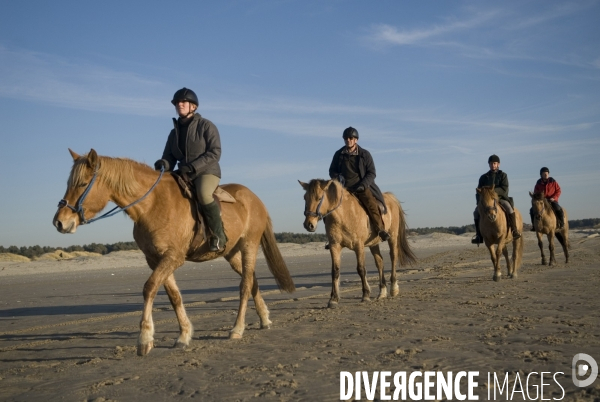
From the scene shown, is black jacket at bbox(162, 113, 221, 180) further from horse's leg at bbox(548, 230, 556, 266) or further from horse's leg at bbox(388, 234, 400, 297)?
horse's leg at bbox(548, 230, 556, 266)

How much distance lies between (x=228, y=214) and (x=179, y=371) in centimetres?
255

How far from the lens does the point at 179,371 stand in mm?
5785

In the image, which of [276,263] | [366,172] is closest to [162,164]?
[276,263]

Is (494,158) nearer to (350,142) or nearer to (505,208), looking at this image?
(505,208)

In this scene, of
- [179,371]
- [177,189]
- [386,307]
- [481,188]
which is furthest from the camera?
[481,188]

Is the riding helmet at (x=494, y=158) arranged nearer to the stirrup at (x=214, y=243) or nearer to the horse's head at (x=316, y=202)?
the horse's head at (x=316, y=202)

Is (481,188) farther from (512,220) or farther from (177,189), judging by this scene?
(177,189)

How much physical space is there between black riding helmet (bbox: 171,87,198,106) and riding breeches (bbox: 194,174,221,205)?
1.03 metres

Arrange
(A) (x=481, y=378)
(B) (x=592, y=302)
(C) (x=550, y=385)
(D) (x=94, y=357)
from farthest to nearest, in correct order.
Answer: (B) (x=592, y=302), (D) (x=94, y=357), (A) (x=481, y=378), (C) (x=550, y=385)

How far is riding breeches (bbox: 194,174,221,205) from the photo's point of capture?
732 centimetres

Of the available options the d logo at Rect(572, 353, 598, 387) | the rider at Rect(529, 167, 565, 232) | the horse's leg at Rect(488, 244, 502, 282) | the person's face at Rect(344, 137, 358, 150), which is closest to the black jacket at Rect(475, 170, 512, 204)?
the horse's leg at Rect(488, 244, 502, 282)

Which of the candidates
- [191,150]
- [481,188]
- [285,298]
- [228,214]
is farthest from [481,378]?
[481,188]

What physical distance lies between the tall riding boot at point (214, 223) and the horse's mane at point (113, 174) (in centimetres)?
87

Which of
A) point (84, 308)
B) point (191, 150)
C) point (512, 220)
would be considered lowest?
point (84, 308)
